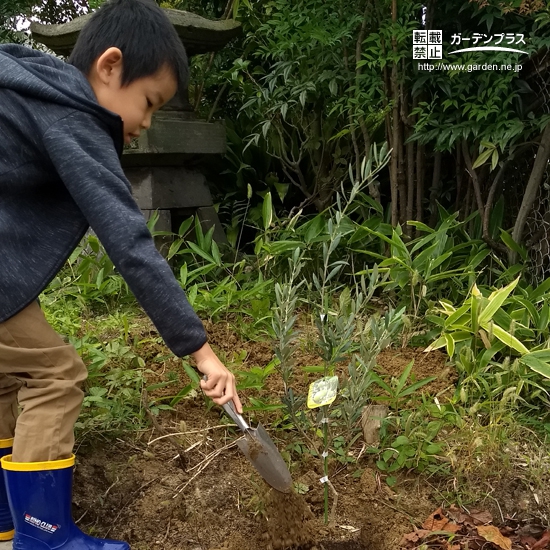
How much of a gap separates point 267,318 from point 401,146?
1183mm

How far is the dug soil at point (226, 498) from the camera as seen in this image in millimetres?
1742

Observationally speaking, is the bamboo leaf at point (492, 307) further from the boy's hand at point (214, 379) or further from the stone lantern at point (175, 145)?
the stone lantern at point (175, 145)

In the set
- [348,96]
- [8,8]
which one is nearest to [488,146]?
[348,96]

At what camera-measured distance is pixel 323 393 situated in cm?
166

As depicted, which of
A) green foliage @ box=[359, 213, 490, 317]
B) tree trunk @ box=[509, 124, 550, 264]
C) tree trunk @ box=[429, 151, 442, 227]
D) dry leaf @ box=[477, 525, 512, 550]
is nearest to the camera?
dry leaf @ box=[477, 525, 512, 550]

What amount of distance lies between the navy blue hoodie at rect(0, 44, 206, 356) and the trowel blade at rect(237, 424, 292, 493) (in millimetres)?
316

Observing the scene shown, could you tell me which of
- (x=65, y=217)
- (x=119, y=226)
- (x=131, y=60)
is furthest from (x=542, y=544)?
(x=131, y=60)

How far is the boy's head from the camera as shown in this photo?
1570 millimetres

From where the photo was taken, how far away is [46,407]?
1595 mm

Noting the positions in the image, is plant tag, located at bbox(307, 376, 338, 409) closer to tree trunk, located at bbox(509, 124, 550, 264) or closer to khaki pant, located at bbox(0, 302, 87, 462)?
khaki pant, located at bbox(0, 302, 87, 462)

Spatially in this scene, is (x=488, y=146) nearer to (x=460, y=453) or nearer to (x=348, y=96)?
(x=348, y=96)

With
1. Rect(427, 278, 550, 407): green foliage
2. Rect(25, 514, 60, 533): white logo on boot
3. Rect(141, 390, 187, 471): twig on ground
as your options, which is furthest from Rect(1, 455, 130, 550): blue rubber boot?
Rect(427, 278, 550, 407): green foliage

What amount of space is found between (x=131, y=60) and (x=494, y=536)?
A: 1525 mm

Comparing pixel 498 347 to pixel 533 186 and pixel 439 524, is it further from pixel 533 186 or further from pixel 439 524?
pixel 533 186
